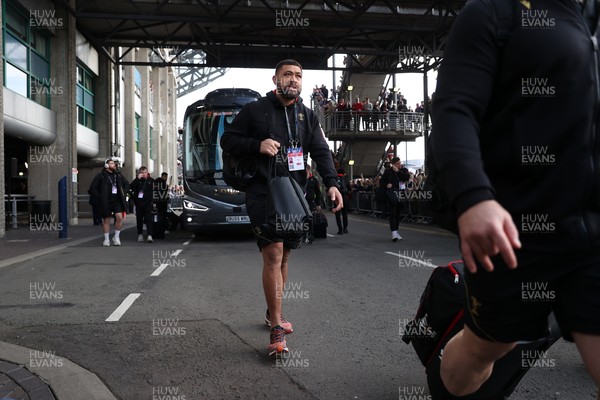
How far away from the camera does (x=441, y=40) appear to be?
21.3m

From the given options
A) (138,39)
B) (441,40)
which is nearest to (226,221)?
(138,39)

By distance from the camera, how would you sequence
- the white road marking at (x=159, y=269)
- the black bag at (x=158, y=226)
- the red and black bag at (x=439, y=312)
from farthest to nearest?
the black bag at (x=158, y=226) < the white road marking at (x=159, y=269) < the red and black bag at (x=439, y=312)

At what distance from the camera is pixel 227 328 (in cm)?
424

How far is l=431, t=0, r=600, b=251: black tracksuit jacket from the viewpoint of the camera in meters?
1.53

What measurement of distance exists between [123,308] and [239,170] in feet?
7.31

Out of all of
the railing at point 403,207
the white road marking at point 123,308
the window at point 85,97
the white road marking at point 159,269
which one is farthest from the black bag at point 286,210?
the window at point 85,97

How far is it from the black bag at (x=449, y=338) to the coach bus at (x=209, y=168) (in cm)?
930

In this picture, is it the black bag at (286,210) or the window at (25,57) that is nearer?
the black bag at (286,210)

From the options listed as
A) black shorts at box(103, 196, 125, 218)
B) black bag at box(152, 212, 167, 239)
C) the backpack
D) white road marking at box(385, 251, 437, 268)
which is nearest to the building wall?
black shorts at box(103, 196, 125, 218)

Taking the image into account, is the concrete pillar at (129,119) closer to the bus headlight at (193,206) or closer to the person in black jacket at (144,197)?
the person in black jacket at (144,197)

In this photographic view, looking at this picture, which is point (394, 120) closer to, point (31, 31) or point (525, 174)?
point (31, 31)

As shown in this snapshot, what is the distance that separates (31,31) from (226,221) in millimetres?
10485

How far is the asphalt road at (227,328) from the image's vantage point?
A: 9.93 ft

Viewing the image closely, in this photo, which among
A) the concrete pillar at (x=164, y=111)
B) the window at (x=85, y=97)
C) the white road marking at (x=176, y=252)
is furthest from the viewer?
the concrete pillar at (x=164, y=111)
